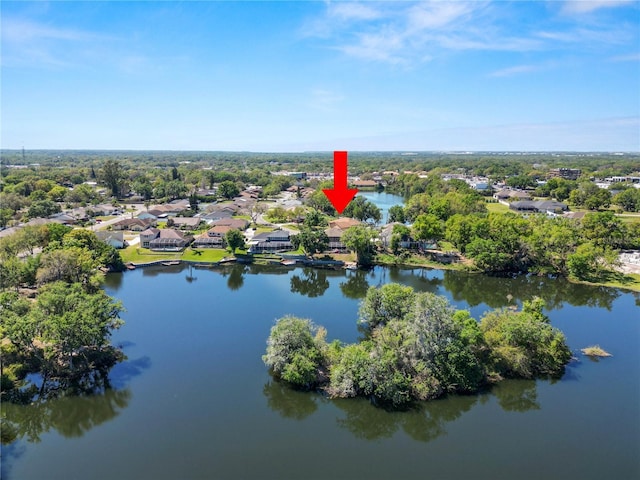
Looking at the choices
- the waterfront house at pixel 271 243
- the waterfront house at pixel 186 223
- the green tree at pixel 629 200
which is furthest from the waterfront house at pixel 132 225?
the green tree at pixel 629 200

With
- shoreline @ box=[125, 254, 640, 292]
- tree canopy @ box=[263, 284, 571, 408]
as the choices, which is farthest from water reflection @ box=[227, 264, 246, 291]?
tree canopy @ box=[263, 284, 571, 408]

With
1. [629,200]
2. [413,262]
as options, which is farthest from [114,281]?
[629,200]

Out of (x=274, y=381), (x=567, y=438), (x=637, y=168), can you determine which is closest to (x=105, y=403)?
(x=274, y=381)

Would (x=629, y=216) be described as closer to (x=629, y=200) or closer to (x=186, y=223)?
(x=629, y=200)

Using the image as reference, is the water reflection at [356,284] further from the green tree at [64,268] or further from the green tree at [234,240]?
the green tree at [64,268]

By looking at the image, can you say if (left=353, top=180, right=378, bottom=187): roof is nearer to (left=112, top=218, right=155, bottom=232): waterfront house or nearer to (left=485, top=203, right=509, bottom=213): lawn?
(left=485, top=203, right=509, bottom=213): lawn

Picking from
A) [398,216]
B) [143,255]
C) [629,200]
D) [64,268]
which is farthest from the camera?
[629,200]

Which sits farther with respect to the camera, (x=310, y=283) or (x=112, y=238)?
(x=112, y=238)
